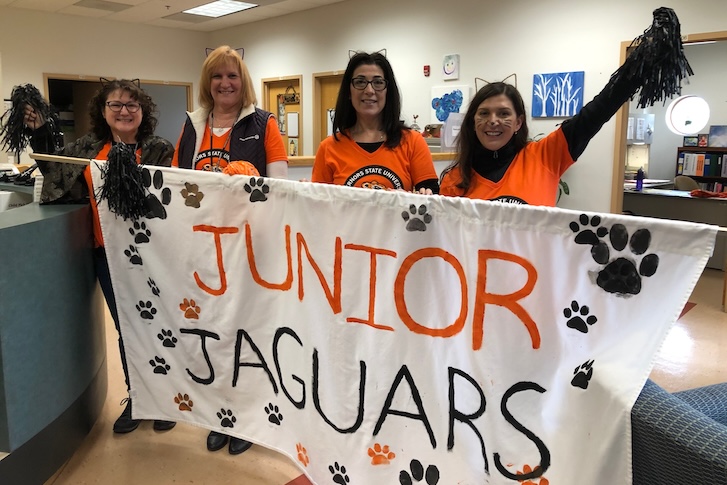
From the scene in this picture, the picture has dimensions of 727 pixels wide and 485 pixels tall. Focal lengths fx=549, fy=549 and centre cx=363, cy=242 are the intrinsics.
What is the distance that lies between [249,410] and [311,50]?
253 inches

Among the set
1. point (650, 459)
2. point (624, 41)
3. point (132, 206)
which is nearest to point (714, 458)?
point (650, 459)

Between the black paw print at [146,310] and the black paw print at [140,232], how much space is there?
0.76 feet

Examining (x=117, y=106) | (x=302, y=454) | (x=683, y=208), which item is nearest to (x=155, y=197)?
(x=117, y=106)

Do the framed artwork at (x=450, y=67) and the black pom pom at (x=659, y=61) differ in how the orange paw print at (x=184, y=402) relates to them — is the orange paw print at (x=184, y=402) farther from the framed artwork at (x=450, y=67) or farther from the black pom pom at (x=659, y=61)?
the framed artwork at (x=450, y=67)

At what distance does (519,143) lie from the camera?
1847mm

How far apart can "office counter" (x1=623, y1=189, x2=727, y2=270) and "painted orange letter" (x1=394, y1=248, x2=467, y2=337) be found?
16.2 ft

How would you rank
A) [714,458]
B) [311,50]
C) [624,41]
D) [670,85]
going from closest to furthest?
[714,458]
[670,85]
[624,41]
[311,50]

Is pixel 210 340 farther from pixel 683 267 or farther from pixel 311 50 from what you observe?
pixel 311 50

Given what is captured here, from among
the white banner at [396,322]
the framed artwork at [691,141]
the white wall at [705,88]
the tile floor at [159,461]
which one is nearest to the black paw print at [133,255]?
the white banner at [396,322]

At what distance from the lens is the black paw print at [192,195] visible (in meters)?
1.80

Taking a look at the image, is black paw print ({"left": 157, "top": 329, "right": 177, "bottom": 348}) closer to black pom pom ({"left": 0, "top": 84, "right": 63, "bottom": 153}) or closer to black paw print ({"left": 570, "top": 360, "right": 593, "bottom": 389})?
black pom pom ({"left": 0, "top": 84, "right": 63, "bottom": 153})

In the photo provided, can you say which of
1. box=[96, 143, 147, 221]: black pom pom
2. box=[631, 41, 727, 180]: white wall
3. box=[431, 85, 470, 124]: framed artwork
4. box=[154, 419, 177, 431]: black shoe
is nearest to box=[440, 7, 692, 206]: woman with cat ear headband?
box=[96, 143, 147, 221]: black pom pom

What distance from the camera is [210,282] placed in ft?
6.03

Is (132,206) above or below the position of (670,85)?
below
